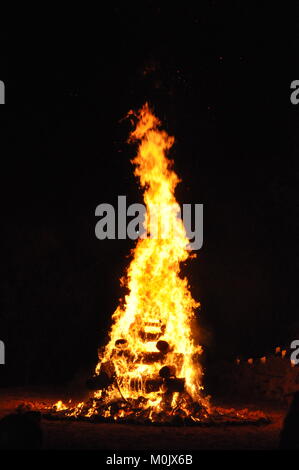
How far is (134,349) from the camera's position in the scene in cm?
1211

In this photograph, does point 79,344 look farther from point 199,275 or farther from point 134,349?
point 134,349

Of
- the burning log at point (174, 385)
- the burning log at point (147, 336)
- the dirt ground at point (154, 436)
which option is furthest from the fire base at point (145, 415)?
the burning log at point (147, 336)

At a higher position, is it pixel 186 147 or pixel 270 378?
pixel 186 147

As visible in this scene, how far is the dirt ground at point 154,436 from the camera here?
906 cm

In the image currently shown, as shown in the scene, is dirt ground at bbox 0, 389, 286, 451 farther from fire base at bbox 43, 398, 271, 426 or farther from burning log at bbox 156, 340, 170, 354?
burning log at bbox 156, 340, 170, 354

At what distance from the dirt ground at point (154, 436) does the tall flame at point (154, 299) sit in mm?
1366

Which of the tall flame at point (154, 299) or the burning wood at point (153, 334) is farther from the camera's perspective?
the tall flame at point (154, 299)

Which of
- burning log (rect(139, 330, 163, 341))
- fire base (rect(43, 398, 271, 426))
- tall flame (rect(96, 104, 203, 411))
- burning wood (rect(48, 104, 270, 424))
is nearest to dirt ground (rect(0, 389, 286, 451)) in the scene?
fire base (rect(43, 398, 271, 426))

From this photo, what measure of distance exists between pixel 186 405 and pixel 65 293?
6.78 metres

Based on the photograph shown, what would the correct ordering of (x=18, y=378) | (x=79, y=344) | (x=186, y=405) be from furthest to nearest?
(x=79, y=344) < (x=18, y=378) < (x=186, y=405)

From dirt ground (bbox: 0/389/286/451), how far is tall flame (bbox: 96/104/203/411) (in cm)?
137

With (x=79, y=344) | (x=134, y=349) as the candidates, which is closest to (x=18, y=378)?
(x=79, y=344)

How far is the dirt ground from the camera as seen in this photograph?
9.06 metres

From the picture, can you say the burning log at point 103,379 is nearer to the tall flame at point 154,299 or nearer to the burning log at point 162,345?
the tall flame at point 154,299
